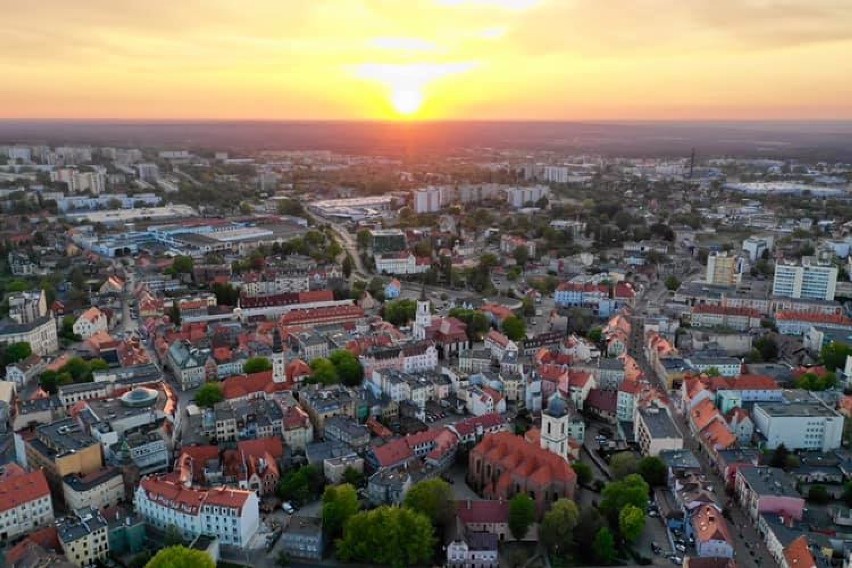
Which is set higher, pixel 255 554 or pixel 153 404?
pixel 153 404

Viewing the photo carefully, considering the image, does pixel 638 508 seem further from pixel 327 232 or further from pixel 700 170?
pixel 700 170

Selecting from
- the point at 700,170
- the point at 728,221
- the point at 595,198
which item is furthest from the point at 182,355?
the point at 700,170

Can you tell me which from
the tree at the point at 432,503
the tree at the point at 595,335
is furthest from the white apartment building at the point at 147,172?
the tree at the point at 432,503

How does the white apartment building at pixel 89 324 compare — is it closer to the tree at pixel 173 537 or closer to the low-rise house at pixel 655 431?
the tree at pixel 173 537

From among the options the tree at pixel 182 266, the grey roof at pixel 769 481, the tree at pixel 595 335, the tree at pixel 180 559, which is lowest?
the grey roof at pixel 769 481

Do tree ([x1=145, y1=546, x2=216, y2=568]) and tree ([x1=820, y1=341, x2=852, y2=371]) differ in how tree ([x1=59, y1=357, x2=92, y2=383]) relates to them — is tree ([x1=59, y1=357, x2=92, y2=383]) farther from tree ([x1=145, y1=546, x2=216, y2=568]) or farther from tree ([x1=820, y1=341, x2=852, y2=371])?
tree ([x1=820, y1=341, x2=852, y2=371])

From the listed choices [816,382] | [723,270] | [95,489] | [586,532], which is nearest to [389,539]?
[586,532]
